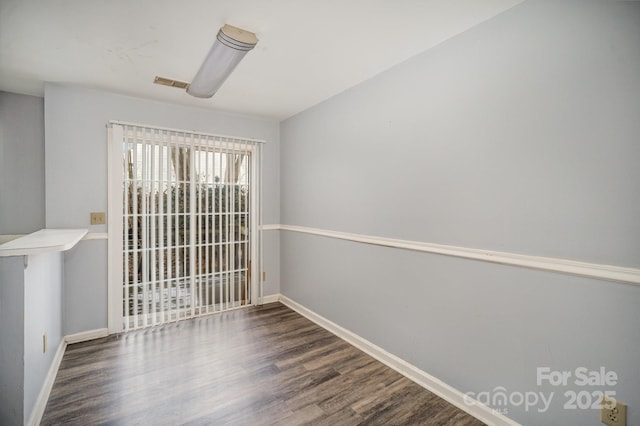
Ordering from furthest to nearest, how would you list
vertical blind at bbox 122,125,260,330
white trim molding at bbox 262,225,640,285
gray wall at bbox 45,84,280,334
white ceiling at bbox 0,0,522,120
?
vertical blind at bbox 122,125,260,330, gray wall at bbox 45,84,280,334, white ceiling at bbox 0,0,522,120, white trim molding at bbox 262,225,640,285

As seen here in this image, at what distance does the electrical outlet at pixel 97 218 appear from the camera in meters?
2.94

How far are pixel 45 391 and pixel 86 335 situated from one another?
102 centimetres

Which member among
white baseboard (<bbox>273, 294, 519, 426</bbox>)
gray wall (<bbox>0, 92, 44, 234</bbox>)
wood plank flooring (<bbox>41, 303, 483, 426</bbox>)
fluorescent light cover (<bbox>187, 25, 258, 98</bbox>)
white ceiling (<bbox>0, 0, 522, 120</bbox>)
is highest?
white ceiling (<bbox>0, 0, 522, 120</bbox>)

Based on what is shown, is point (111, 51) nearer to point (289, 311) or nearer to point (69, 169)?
point (69, 169)

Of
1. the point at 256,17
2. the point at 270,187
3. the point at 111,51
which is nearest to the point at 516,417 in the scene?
the point at 256,17

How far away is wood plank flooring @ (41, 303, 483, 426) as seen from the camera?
1.85m

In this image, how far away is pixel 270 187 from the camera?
400 cm

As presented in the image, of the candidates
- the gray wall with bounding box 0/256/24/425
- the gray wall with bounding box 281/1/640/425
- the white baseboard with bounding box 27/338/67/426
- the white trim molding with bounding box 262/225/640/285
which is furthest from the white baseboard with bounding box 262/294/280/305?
the gray wall with bounding box 0/256/24/425

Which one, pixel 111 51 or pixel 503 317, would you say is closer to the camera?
pixel 503 317

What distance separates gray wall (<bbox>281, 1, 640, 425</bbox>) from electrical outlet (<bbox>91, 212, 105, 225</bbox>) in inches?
101

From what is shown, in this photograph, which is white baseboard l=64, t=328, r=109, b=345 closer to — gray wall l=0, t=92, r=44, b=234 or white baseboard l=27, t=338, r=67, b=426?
white baseboard l=27, t=338, r=67, b=426

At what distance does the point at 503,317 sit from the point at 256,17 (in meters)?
2.35

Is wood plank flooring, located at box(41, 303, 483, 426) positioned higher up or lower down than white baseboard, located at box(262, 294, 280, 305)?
lower down

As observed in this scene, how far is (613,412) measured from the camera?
4.40ft
